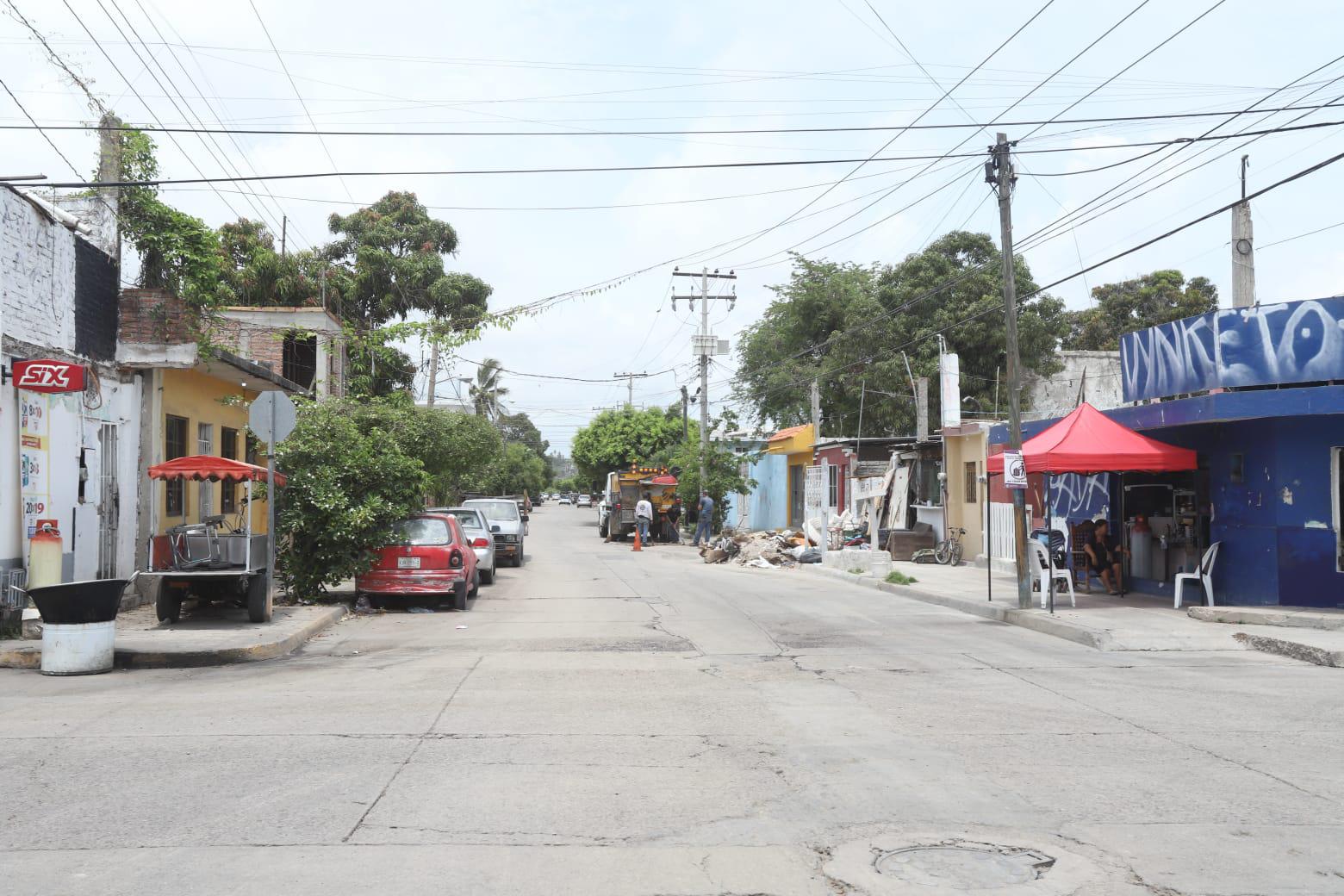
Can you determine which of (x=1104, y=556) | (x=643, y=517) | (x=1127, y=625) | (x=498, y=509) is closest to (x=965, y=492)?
(x=1104, y=556)

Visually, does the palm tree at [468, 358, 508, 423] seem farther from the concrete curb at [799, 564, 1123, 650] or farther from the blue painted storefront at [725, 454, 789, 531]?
the concrete curb at [799, 564, 1123, 650]

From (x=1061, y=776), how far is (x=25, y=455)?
12601mm

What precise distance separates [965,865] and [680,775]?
87.4 inches

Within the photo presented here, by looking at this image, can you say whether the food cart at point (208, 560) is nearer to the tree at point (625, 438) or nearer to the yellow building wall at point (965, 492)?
the yellow building wall at point (965, 492)

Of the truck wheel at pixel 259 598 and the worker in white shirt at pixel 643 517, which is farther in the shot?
the worker in white shirt at pixel 643 517

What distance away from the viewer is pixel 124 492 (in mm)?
16812

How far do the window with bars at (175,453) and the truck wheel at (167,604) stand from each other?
14.0 feet

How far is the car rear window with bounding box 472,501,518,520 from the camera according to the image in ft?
95.2

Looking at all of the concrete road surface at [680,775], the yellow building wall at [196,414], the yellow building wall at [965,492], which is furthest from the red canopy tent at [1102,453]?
the yellow building wall at [196,414]

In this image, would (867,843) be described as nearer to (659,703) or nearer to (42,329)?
(659,703)

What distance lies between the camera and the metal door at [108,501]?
1600 centimetres

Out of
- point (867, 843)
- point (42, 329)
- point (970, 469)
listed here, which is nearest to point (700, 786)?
point (867, 843)

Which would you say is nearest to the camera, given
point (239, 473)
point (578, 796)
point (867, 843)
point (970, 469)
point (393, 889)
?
point (393, 889)

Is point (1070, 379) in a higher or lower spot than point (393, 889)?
higher
